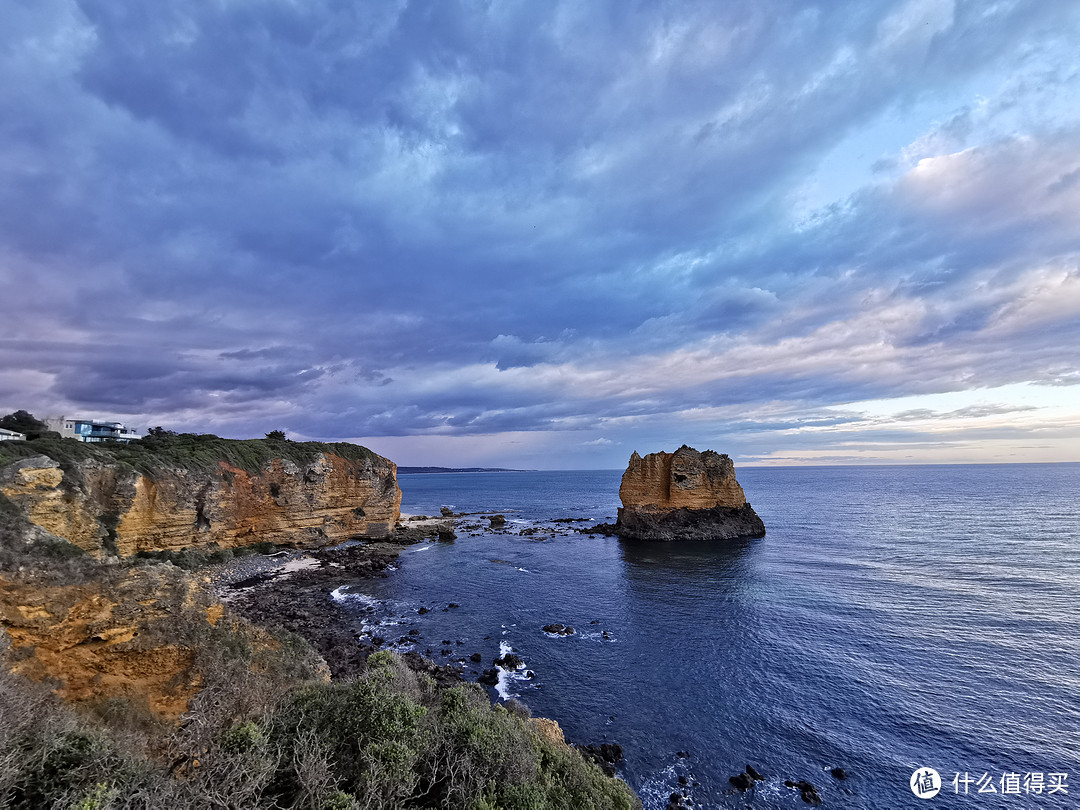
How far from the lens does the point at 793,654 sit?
28.5 meters

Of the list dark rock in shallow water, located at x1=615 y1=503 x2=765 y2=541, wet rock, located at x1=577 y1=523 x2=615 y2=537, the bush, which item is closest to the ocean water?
dark rock in shallow water, located at x1=615 y1=503 x2=765 y2=541


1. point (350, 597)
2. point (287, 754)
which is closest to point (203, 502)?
point (350, 597)

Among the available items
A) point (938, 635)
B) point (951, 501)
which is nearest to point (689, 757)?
point (938, 635)

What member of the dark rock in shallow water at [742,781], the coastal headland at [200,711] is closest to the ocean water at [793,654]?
the dark rock in shallow water at [742,781]

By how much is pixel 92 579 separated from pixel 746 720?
26.3 m

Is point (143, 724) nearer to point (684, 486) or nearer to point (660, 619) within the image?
point (660, 619)

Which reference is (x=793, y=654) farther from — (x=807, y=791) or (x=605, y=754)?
(x=605, y=754)

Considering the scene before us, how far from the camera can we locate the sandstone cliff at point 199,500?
28.4 m

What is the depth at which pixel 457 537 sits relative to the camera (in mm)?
73875

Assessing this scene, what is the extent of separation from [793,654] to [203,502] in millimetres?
50961

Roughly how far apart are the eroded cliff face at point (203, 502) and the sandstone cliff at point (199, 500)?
80 millimetres

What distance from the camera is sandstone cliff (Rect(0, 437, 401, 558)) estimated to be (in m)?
28.4

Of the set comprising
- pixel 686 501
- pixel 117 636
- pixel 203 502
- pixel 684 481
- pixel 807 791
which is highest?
pixel 203 502

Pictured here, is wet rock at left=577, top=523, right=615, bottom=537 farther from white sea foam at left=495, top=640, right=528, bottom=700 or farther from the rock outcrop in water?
white sea foam at left=495, top=640, right=528, bottom=700
